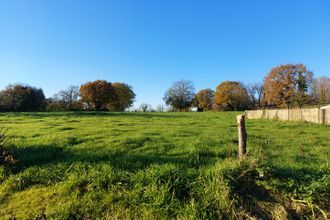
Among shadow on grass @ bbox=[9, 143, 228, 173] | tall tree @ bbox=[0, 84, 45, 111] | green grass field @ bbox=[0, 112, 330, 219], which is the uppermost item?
tall tree @ bbox=[0, 84, 45, 111]

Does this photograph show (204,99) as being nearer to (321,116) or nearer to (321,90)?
(321,90)

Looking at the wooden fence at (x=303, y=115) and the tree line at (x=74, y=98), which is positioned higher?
the tree line at (x=74, y=98)

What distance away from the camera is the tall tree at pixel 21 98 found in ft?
176

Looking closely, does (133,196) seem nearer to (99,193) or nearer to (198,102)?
(99,193)

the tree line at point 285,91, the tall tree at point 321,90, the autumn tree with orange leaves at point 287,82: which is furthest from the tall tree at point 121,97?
the tall tree at point 321,90

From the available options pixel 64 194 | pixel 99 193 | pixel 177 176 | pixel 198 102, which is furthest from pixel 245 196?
pixel 198 102

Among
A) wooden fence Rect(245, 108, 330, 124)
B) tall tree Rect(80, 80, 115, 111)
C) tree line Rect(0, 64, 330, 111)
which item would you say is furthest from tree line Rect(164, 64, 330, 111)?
tall tree Rect(80, 80, 115, 111)

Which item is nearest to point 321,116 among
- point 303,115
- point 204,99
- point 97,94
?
point 303,115

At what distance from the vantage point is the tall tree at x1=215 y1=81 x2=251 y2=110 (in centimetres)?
7856

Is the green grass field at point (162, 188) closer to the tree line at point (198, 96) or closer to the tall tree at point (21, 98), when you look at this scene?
the tree line at point (198, 96)

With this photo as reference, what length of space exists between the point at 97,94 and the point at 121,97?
9.88m

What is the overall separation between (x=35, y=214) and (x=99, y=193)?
110cm

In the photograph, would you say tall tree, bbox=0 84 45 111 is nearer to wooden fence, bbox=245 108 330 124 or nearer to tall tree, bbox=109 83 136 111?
tall tree, bbox=109 83 136 111

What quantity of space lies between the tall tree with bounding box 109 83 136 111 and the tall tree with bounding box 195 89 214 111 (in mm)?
23091
